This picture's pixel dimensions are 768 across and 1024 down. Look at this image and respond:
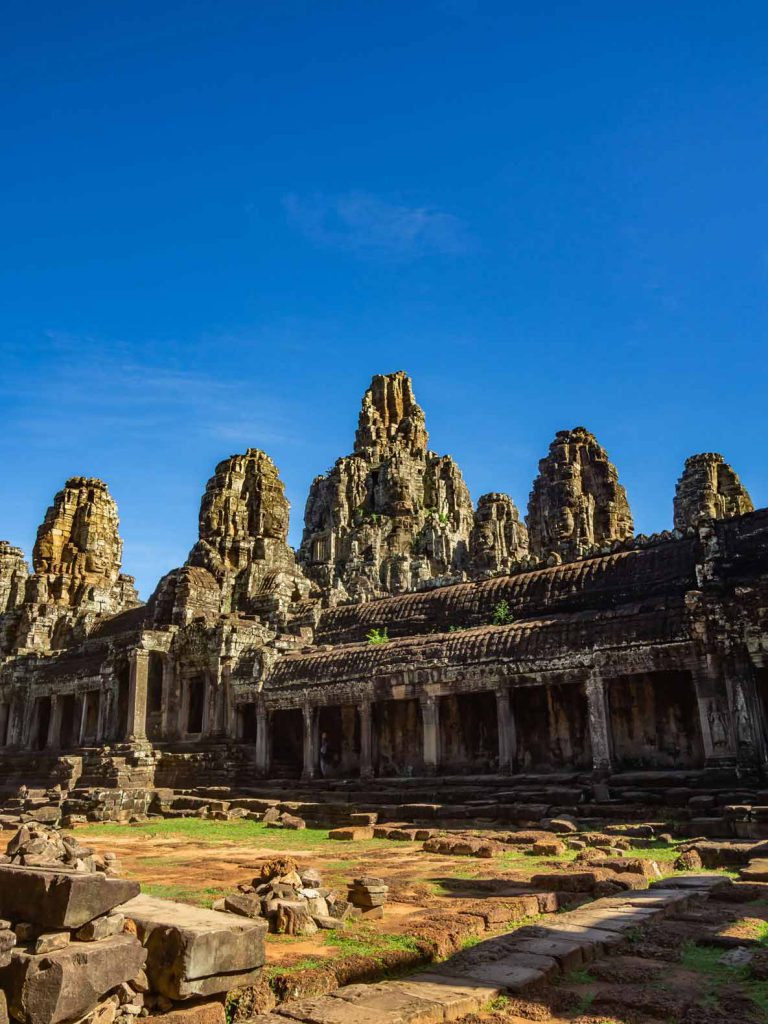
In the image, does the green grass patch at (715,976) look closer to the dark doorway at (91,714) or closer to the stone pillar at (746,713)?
the stone pillar at (746,713)

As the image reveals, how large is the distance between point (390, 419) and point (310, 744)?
214 feet

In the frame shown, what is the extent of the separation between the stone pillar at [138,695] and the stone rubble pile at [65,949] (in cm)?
2741

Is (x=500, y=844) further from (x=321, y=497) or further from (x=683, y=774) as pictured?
(x=321, y=497)

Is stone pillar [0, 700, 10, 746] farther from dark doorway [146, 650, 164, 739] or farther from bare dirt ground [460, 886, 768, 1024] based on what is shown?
bare dirt ground [460, 886, 768, 1024]

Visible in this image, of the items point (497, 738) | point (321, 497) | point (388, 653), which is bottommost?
point (497, 738)

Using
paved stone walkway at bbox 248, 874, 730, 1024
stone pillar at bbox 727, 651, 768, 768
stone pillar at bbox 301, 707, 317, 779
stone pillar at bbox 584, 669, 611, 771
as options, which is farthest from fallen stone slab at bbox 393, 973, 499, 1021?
stone pillar at bbox 301, 707, 317, 779

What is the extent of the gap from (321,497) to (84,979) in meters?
78.8

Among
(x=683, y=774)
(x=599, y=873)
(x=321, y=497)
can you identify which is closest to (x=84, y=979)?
(x=599, y=873)

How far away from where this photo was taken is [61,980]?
508cm

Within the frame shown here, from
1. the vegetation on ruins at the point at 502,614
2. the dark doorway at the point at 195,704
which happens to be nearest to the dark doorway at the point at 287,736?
the dark doorway at the point at 195,704

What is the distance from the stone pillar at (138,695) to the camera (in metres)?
A: 32.1

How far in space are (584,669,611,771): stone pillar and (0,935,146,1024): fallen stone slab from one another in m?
16.0

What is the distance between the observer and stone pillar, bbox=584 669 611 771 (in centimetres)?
1964

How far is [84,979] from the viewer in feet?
17.1
